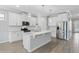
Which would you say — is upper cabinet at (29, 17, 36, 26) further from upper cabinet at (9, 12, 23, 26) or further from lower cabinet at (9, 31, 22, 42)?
lower cabinet at (9, 31, 22, 42)

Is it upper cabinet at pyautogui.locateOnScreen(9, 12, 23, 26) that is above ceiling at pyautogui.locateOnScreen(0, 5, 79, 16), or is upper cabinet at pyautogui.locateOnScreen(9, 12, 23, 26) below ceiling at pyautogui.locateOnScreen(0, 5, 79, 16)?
below

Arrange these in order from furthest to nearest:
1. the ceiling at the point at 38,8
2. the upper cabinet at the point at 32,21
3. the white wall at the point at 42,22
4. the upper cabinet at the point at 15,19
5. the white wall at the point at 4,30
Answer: the white wall at the point at 42,22 < the upper cabinet at the point at 32,21 < the upper cabinet at the point at 15,19 < the white wall at the point at 4,30 < the ceiling at the point at 38,8

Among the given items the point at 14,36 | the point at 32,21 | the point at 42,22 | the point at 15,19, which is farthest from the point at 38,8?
the point at 42,22

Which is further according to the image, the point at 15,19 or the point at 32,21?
the point at 32,21

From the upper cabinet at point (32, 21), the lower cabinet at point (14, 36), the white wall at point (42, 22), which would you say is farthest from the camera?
the white wall at point (42, 22)

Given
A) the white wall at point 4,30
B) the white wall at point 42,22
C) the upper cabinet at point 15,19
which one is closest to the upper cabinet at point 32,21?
the white wall at point 42,22

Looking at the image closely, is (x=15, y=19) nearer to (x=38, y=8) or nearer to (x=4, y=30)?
(x=4, y=30)

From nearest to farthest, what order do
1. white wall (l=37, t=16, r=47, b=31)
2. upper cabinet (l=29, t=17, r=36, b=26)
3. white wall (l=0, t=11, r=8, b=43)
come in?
white wall (l=0, t=11, r=8, b=43)
upper cabinet (l=29, t=17, r=36, b=26)
white wall (l=37, t=16, r=47, b=31)

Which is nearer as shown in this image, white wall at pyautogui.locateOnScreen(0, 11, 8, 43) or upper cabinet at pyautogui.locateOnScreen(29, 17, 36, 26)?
white wall at pyautogui.locateOnScreen(0, 11, 8, 43)

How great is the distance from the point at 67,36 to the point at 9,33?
16.0 feet

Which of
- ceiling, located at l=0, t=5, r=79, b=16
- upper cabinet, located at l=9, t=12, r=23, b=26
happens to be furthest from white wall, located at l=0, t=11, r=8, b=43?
ceiling, located at l=0, t=5, r=79, b=16

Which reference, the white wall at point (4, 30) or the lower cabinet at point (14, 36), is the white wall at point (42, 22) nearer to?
the lower cabinet at point (14, 36)

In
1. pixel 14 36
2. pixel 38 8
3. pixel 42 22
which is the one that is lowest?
pixel 14 36
